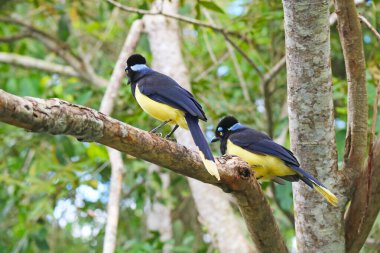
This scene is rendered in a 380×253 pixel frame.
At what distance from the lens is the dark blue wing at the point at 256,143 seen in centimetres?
399

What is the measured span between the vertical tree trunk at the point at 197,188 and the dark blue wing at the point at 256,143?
989 millimetres

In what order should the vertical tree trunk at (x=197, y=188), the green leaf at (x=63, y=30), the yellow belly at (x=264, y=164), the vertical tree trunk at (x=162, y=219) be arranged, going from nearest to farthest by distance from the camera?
1. the yellow belly at (x=264, y=164)
2. the vertical tree trunk at (x=197, y=188)
3. the green leaf at (x=63, y=30)
4. the vertical tree trunk at (x=162, y=219)

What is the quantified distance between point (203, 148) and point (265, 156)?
3.38 ft

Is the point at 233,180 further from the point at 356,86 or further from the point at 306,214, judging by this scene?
the point at 356,86

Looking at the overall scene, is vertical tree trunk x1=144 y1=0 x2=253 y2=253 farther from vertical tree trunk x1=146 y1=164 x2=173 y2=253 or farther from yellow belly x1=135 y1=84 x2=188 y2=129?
vertical tree trunk x1=146 y1=164 x2=173 y2=253

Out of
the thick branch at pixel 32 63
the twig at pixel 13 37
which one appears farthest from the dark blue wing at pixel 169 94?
the twig at pixel 13 37

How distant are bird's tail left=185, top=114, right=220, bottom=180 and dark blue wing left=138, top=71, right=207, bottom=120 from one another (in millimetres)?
57

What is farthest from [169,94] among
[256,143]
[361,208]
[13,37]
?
[13,37]

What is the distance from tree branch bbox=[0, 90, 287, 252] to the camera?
2.32 metres

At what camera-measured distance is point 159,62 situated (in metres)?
5.81

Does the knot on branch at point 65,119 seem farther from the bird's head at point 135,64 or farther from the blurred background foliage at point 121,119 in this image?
the blurred background foliage at point 121,119

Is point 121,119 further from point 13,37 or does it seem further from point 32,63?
point 13,37

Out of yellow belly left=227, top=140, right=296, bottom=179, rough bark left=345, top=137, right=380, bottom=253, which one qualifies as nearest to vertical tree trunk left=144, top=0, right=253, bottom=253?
yellow belly left=227, top=140, right=296, bottom=179

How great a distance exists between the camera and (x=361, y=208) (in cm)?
397
